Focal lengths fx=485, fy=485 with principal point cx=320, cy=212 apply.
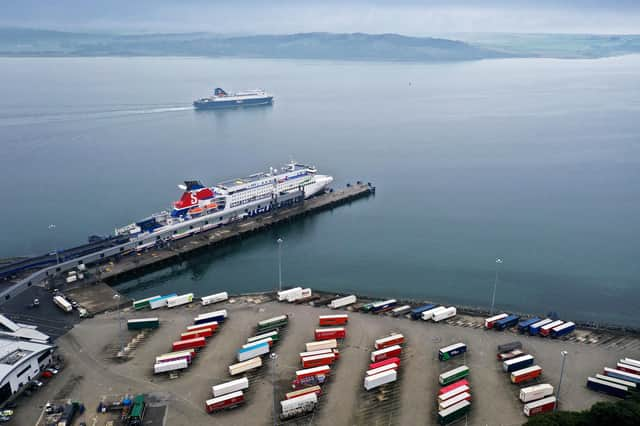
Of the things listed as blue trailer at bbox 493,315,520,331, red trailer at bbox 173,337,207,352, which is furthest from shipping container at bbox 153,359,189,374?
blue trailer at bbox 493,315,520,331

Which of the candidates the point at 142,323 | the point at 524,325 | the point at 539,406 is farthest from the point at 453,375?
the point at 142,323

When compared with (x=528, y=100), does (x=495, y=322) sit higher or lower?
lower

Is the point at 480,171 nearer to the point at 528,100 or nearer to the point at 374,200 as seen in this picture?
the point at 374,200

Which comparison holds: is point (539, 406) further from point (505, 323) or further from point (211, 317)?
point (211, 317)

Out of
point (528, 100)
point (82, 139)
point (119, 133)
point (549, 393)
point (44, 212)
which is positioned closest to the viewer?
point (549, 393)

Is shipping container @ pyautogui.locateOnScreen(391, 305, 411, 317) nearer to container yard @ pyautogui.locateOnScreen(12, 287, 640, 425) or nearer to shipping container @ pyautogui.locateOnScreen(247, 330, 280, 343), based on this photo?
container yard @ pyautogui.locateOnScreen(12, 287, 640, 425)

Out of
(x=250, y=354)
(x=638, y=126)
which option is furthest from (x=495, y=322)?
(x=638, y=126)

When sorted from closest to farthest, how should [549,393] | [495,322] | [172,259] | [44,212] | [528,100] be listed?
[549,393] → [495,322] → [172,259] → [44,212] → [528,100]

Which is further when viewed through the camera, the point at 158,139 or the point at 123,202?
the point at 158,139
